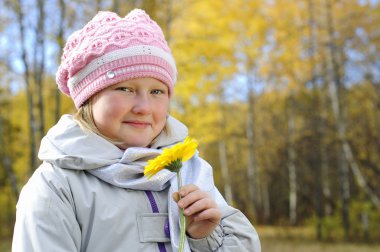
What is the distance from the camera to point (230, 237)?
141 cm

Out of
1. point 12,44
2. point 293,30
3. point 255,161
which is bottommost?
point 255,161

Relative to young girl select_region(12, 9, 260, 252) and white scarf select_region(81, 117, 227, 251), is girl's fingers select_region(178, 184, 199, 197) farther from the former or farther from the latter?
white scarf select_region(81, 117, 227, 251)

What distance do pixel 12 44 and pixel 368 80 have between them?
9.49 meters

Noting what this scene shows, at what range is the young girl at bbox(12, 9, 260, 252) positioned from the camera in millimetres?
1237

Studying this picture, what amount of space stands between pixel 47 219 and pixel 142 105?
1.27 ft

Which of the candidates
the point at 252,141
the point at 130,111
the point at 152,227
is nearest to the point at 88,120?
the point at 130,111

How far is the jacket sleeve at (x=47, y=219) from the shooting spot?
1186 mm

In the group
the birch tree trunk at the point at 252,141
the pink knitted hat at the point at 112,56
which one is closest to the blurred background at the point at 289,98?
the birch tree trunk at the point at 252,141

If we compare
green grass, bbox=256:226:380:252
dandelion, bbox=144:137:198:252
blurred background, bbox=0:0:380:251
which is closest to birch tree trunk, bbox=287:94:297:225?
blurred background, bbox=0:0:380:251

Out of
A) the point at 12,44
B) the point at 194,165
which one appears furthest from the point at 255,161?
the point at 194,165

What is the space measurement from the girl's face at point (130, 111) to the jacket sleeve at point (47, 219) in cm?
20

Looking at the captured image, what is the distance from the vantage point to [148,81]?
1416mm

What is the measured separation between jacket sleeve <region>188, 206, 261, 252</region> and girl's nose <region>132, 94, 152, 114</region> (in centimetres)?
36

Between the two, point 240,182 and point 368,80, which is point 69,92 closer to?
point 368,80
